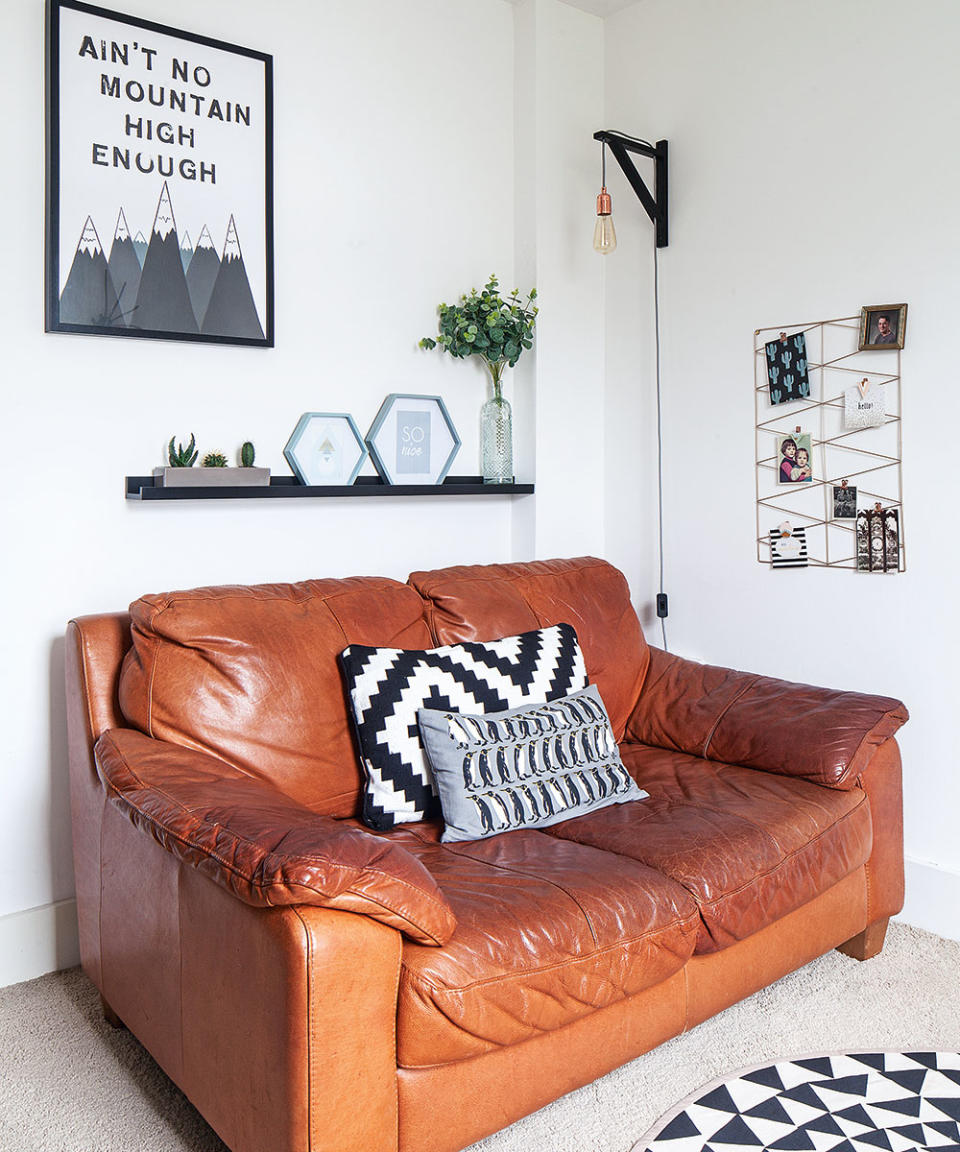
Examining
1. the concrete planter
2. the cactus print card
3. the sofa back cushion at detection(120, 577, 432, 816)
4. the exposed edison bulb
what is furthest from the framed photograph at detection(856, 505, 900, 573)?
the concrete planter

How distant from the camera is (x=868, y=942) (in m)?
2.45

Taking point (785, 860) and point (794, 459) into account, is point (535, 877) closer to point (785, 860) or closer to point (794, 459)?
point (785, 860)

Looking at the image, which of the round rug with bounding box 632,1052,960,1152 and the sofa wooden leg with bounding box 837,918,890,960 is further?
the sofa wooden leg with bounding box 837,918,890,960

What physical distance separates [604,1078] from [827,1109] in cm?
41

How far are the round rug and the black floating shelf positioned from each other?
1660 millimetres

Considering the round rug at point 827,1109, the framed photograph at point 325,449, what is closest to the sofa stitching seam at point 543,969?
the round rug at point 827,1109

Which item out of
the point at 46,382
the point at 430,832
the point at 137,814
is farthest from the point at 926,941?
the point at 46,382

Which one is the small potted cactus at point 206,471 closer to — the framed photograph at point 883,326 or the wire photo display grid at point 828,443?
the wire photo display grid at point 828,443

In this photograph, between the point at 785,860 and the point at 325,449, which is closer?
the point at 785,860

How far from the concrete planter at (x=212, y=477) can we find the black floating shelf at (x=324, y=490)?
13 mm

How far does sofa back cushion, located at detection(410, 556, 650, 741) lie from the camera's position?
254 cm

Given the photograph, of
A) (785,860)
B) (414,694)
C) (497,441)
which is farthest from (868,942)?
(497,441)

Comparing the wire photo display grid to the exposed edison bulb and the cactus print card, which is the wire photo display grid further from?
the exposed edison bulb

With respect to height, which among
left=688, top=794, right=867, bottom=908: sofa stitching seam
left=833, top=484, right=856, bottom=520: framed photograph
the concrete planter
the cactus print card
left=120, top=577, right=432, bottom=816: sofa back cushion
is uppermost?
the cactus print card
